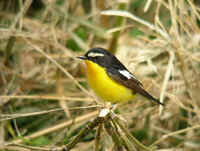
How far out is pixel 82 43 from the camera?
448cm

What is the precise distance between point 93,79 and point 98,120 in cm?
94

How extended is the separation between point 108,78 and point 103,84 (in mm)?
90

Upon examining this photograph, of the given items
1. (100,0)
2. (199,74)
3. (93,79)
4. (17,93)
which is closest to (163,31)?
(199,74)

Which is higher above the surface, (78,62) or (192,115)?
(78,62)

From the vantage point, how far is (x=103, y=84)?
3.22 meters

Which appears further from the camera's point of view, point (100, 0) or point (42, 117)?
point (100, 0)

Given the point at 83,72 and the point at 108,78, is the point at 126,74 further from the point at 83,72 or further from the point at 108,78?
the point at 83,72

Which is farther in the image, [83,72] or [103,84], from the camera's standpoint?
[83,72]

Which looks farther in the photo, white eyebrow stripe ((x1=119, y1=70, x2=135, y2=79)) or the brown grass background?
the brown grass background

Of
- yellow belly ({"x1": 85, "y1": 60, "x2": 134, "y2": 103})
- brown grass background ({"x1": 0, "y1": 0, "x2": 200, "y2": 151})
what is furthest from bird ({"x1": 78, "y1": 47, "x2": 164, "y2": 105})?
brown grass background ({"x1": 0, "y1": 0, "x2": 200, "y2": 151})

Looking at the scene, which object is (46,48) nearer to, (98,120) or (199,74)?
(199,74)

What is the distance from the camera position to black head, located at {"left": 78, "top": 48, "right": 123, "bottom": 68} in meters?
3.26

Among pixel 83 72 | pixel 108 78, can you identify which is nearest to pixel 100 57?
pixel 108 78

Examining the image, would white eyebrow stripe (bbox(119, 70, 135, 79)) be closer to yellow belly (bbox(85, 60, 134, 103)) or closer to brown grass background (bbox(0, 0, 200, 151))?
yellow belly (bbox(85, 60, 134, 103))
